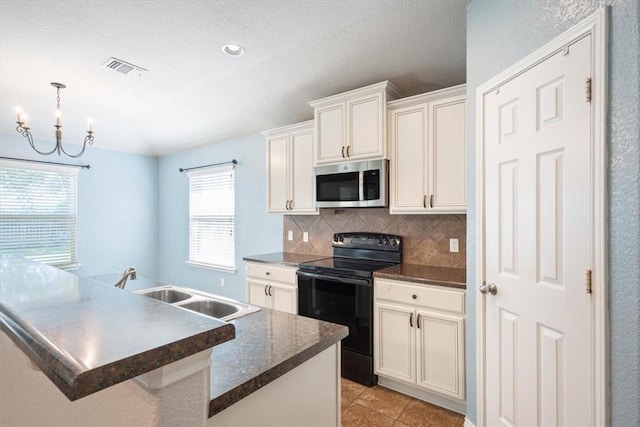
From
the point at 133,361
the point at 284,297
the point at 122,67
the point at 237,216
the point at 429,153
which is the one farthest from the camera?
the point at 237,216

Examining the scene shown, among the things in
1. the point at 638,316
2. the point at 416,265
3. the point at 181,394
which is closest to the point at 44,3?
the point at 181,394

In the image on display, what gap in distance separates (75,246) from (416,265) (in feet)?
14.8

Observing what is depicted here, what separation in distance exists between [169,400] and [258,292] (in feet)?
9.23

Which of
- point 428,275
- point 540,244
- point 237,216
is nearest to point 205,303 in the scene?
point 428,275

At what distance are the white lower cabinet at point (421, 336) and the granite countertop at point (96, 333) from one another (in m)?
1.92

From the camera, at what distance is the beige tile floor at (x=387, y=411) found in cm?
218

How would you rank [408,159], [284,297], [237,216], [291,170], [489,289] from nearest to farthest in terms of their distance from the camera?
[489,289], [408,159], [284,297], [291,170], [237,216]

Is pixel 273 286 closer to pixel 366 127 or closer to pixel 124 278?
pixel 124 278

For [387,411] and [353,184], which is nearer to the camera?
→ [387,411]

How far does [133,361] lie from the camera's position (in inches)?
19.0

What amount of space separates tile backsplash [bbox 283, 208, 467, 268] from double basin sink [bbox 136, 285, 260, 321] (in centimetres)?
175

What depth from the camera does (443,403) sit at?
7.70 ft

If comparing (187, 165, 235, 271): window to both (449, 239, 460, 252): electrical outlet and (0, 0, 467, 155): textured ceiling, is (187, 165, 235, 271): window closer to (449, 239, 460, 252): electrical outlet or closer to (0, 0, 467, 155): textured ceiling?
(0, 0, 467, 155): textured ceiling

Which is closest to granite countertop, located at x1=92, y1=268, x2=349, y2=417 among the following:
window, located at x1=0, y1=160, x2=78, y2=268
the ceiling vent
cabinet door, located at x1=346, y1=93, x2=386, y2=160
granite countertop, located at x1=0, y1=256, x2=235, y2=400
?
granite countertop, located at x1=0, y1=256, x2=235, y2=400
